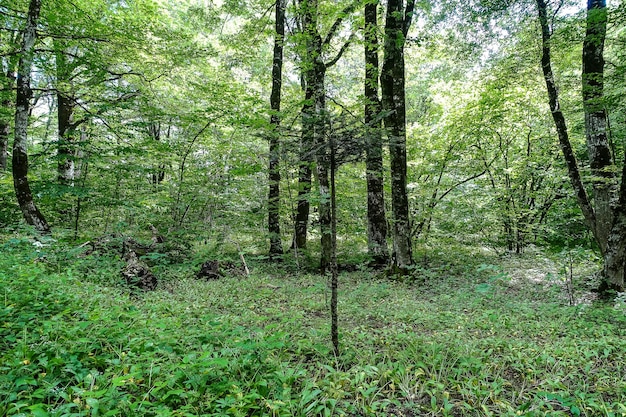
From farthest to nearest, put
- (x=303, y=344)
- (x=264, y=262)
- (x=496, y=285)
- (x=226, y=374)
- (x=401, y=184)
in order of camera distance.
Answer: (x=264, y=262), (x=401, y=184), (x=496, y=285), (x=303, y=344), (x=226, y=374)

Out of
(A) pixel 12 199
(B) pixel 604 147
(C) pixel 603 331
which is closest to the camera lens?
(C) pixel 603 331

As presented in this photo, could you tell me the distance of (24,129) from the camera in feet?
20.0

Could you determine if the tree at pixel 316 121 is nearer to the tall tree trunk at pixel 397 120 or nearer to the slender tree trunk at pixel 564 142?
the tall tree trunk at pixel 397 120

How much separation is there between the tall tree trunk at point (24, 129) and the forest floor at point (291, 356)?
143 cm

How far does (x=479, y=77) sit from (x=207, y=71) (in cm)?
869

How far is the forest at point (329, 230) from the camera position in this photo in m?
2.44

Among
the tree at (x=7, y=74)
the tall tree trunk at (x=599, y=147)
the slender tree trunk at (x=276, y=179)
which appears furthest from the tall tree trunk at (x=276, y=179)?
the tall tree trunk at (x=599, y=147)

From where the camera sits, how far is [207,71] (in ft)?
35.2

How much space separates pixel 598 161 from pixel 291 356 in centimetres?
674

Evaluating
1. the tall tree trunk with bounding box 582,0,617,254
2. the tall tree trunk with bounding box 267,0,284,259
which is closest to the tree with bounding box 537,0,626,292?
the tall tree trunk with bounding box 582,0,617,254

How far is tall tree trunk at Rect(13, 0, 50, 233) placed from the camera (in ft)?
19.5

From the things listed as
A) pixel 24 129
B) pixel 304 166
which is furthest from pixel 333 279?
pixel 24 129

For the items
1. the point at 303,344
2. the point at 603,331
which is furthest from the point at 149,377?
the point at 603,331

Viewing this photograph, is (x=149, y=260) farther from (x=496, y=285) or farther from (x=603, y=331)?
(x=603, y=331)
